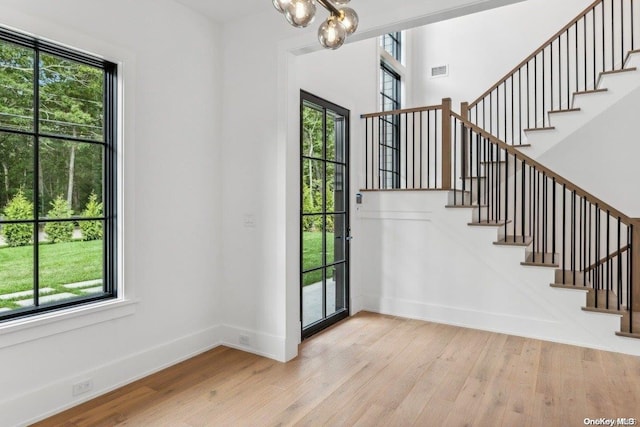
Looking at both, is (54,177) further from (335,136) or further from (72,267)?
(335,136)

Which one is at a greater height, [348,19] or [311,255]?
[348,19]

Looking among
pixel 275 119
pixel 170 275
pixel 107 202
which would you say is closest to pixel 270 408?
pixel 170 275

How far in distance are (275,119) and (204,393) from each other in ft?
7.19

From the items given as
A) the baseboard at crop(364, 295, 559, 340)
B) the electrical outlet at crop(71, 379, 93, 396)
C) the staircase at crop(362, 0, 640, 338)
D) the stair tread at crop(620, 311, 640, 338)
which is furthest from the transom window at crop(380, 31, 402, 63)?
the electrical outlet at crop(71, 379, 93, 396)

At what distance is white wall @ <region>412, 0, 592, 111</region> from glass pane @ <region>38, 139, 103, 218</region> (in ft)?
Result: 18.3

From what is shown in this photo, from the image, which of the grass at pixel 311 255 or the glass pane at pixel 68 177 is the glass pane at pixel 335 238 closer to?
the grass at pixel 311 255

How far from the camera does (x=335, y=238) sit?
4430 millimetres

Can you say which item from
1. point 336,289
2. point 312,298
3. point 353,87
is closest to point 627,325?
point 336,289

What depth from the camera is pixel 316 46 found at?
316cm

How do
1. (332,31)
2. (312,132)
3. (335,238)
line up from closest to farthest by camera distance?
(332,31)
(312,132)
(335,238)

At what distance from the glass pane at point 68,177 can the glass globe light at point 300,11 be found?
6.34 ft

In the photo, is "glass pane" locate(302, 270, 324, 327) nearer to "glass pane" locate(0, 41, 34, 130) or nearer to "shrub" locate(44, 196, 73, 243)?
"shrub" locate(44, 196, 73, 243)

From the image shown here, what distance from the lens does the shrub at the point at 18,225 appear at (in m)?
2.28

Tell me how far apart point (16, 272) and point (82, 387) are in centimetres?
87
